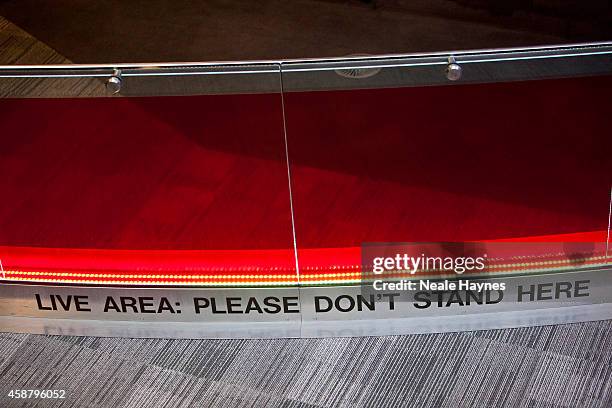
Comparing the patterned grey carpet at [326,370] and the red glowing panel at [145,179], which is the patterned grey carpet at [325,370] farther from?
the red glowing panel at [145,179]

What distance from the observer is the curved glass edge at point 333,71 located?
7.35 ft

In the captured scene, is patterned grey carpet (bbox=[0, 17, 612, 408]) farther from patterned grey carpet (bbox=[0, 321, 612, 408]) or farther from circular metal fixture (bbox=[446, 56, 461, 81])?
circular metal fixture (bbox=[446, 56, 461, 81])

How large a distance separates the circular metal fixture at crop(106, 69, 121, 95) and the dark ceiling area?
201 cm

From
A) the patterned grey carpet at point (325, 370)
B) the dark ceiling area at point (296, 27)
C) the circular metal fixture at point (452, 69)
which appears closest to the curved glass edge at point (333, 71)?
the circular metal fixture at point (452, 69)

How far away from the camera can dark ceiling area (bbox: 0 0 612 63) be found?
438 centimetres

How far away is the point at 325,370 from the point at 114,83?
3.23 ft

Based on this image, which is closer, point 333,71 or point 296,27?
point 333,71

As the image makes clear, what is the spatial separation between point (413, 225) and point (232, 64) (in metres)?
0.68

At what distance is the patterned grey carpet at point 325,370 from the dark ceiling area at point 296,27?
6.40 ft

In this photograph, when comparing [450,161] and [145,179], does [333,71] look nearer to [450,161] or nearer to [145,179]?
[450,161]

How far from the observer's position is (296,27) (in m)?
4.54

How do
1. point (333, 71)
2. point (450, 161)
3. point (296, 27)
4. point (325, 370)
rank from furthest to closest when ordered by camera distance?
point (296, 27)
point (325, 370)
point (450, 161)
point (333, 71)

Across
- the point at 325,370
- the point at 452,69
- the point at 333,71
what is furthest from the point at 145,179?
the point at 452,69

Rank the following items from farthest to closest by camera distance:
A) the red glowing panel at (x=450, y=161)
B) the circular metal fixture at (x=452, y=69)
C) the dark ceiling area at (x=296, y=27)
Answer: the dark ceiling area at (x=296, y=27) < the red glowing panel at (x=450, y=161) < the circular metal fixture at (x=452, y=69)
